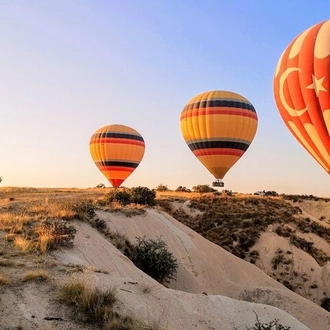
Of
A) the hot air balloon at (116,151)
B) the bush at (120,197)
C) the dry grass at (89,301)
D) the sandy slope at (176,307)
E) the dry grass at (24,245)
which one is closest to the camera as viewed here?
the dry grass at (89,301)

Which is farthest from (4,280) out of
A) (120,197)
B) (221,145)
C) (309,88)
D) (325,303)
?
(221,145)

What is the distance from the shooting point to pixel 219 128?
1540 inches

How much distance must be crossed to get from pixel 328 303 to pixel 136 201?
52.7ft

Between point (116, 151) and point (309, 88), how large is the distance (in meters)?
27.5

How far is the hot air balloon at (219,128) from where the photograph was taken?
129ft

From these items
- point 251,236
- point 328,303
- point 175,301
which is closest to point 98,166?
point 251,236

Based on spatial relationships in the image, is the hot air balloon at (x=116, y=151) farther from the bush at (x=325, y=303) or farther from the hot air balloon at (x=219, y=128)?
the bush at (x=325, y=303)

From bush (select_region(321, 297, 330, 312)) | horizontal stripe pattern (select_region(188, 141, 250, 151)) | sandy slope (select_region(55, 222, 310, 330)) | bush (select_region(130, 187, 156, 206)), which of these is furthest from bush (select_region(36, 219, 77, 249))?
horizontal stripe pattern (select_region(188, 141, 250, 151))

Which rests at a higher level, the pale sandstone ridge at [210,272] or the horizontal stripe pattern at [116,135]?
the horizontal stripe pattern at [116,135]

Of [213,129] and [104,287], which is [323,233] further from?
[104,287]

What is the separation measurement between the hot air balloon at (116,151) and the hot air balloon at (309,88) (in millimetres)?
25083

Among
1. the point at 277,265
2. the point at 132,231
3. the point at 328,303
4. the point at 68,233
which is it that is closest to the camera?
the point at 68,233

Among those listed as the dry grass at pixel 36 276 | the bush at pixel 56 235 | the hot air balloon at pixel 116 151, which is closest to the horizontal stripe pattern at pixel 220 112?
the hot air balloon at pixel 116 151

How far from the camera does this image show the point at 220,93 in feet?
135
